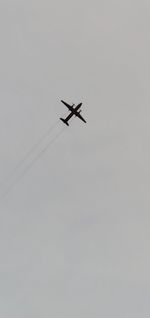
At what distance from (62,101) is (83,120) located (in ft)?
31.5

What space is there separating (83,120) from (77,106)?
17.0 ft

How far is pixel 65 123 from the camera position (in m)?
137

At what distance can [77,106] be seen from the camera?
453 feet

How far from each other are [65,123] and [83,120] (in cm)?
659

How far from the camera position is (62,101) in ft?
450

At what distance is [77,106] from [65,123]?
7.18m

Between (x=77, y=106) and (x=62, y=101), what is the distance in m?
5.35

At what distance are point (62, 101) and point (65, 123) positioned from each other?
747 cm
